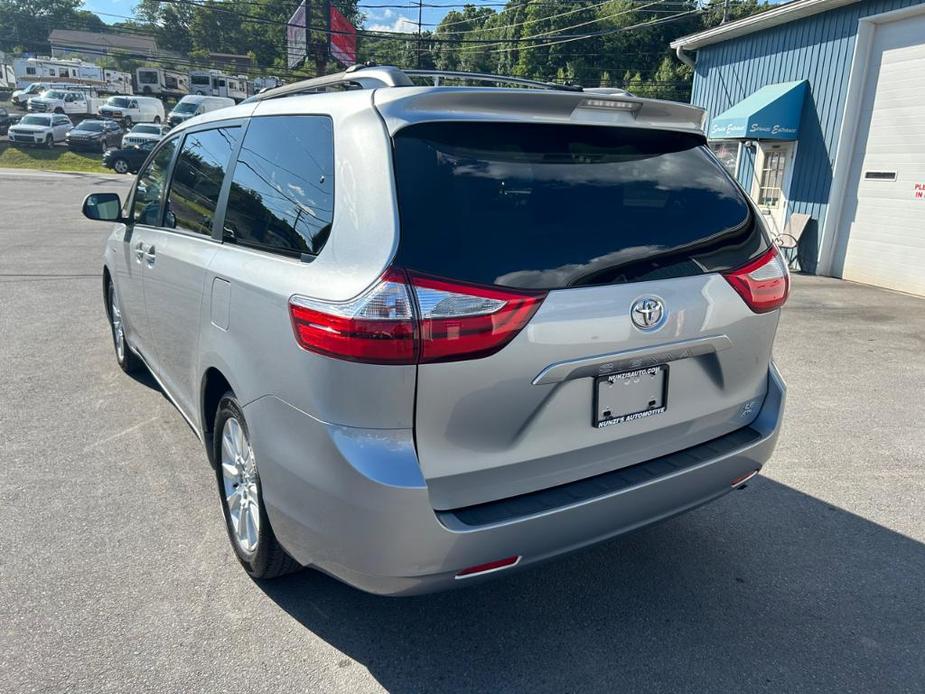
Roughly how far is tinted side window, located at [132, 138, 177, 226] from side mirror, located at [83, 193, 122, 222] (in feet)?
0.38

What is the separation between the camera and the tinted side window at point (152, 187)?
159 inches

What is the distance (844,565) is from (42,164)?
1504 inches

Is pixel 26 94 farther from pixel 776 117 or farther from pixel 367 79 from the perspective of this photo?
pixel 367 79

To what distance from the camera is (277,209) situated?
8.58ft

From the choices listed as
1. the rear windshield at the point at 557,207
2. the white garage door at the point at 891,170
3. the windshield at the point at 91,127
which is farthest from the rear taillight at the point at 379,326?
the windshield at the point at 91,127

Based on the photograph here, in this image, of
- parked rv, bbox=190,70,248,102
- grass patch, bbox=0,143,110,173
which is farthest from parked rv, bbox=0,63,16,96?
grass patch, bbox=0,143,110,173

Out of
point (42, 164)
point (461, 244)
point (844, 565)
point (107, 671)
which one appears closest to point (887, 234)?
point (844, 565)

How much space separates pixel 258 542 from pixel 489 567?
105cm

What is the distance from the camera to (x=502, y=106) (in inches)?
89.6

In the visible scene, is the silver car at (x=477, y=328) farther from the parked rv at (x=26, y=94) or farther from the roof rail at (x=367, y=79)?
the parked rv at (x=26, y=94)

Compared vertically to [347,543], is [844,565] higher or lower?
lower

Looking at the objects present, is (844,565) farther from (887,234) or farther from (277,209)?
(887,234)

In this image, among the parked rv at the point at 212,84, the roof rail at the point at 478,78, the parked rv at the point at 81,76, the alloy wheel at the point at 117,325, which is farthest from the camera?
the parked rv at the point at 81,76

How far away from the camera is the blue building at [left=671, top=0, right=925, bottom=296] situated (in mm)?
10336
